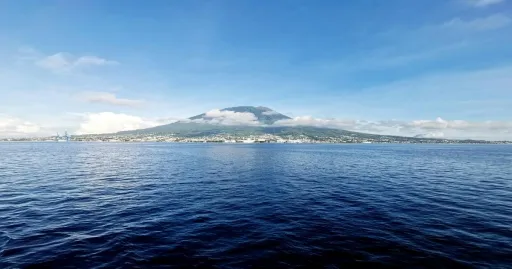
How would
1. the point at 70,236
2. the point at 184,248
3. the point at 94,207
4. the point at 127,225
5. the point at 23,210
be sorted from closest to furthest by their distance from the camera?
the point at 184,248 < the point at 70,236 < the point at 127,225 < the point at 23,210 < the point at 94,207

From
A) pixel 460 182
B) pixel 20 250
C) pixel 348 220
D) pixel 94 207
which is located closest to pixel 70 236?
pixel 20 250

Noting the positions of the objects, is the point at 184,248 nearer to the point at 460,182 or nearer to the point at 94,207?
the point at 94,207

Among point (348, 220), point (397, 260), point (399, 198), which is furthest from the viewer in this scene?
point (399, 198)

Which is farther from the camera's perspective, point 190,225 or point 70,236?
point 190,225

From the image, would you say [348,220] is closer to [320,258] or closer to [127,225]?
[320,258]

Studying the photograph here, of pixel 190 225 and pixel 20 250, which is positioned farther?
pixel 190 225

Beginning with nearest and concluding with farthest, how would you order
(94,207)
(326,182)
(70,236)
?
(70,236) → (94,207) → (326,182)

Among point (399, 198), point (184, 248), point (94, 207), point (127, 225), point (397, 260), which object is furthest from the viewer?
point (399, 198)

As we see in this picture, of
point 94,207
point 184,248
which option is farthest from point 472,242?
point 94,207

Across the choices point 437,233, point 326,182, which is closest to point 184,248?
point 437,233
